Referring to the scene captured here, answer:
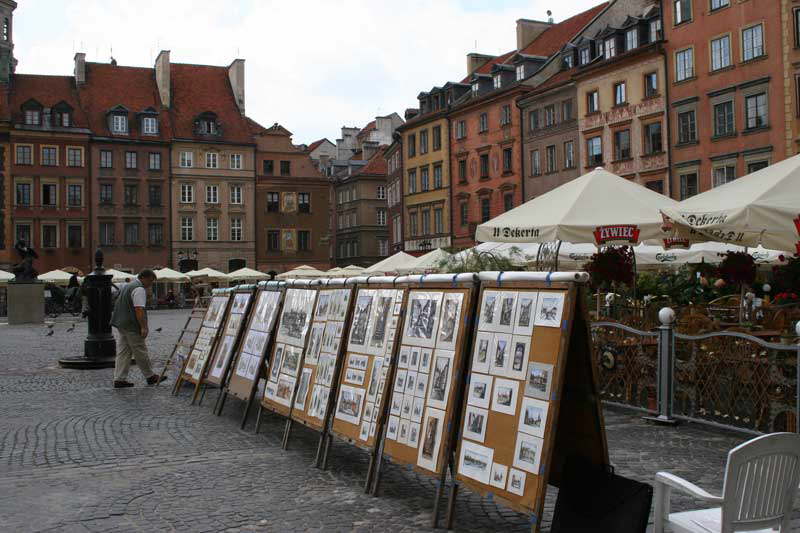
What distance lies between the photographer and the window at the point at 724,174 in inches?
1475

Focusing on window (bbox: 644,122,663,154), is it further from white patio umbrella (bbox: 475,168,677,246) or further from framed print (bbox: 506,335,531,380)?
framed print (bbox: 506,335,531,380)

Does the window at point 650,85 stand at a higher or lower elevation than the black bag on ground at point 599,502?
higher

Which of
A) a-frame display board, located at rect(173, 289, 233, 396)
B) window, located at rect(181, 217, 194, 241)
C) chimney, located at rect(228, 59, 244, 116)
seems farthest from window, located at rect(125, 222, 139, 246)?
a-frame display board, located at rect(173, 289, 233, 396)

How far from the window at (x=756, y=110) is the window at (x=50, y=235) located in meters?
48.2

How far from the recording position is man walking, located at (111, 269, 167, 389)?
13227mm

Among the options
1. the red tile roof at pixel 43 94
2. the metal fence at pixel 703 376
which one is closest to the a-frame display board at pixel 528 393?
the metal fence at pixel 703 376

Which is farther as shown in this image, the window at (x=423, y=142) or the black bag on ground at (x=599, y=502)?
the window at (x=423, y=142)

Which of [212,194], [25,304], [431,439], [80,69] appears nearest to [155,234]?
[212,194]

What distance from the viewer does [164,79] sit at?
6875 centimetres

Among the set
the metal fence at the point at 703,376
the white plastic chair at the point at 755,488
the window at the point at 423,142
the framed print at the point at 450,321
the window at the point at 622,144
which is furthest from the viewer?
the window at the point at 423,142

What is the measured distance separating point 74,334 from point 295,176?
43187mm

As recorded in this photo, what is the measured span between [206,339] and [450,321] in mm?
6724

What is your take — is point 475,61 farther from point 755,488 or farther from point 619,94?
point 755,488

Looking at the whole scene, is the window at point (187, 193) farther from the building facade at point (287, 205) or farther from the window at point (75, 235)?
the window at point (75, 235)
